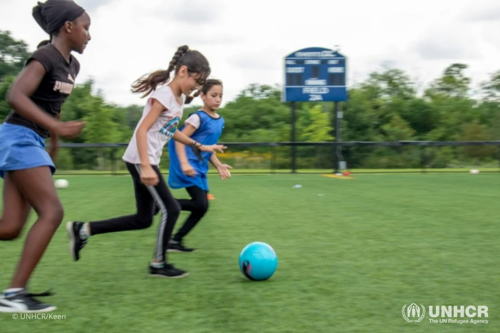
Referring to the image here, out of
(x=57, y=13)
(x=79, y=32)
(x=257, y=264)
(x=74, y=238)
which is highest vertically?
(x=57, y=13)

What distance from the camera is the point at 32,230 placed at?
3600mm

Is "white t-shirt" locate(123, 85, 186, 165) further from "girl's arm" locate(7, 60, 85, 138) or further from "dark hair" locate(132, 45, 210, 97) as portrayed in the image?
"girl's arm" locate(7, 60, 85, 138)

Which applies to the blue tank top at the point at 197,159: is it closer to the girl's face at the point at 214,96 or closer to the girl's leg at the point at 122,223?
the girl's face at the point at 214,96

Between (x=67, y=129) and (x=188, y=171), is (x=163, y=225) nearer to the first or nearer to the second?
(x=188, y=171)

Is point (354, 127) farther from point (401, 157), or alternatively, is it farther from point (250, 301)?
point (250, 301)

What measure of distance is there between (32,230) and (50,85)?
0.89m

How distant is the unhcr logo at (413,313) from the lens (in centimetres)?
344

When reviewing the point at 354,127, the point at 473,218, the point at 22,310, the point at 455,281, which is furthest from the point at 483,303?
the point at 354,127

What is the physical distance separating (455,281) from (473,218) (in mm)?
4068

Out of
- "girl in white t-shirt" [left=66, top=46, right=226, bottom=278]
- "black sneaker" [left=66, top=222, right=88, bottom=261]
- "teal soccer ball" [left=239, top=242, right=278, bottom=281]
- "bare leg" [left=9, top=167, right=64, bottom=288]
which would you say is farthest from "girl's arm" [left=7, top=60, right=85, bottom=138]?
"teal soccer ball" [left=239, top=242, right=278, bottom=281]

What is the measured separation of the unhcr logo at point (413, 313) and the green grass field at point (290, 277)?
0.05 m

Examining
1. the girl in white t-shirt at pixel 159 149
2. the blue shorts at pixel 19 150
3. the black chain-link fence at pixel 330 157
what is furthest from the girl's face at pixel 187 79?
the black chain-link fence at pixel 330 157

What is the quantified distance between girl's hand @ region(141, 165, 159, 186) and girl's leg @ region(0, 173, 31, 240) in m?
0.87

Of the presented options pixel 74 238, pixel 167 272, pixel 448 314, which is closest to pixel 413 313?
pixel 448 314
